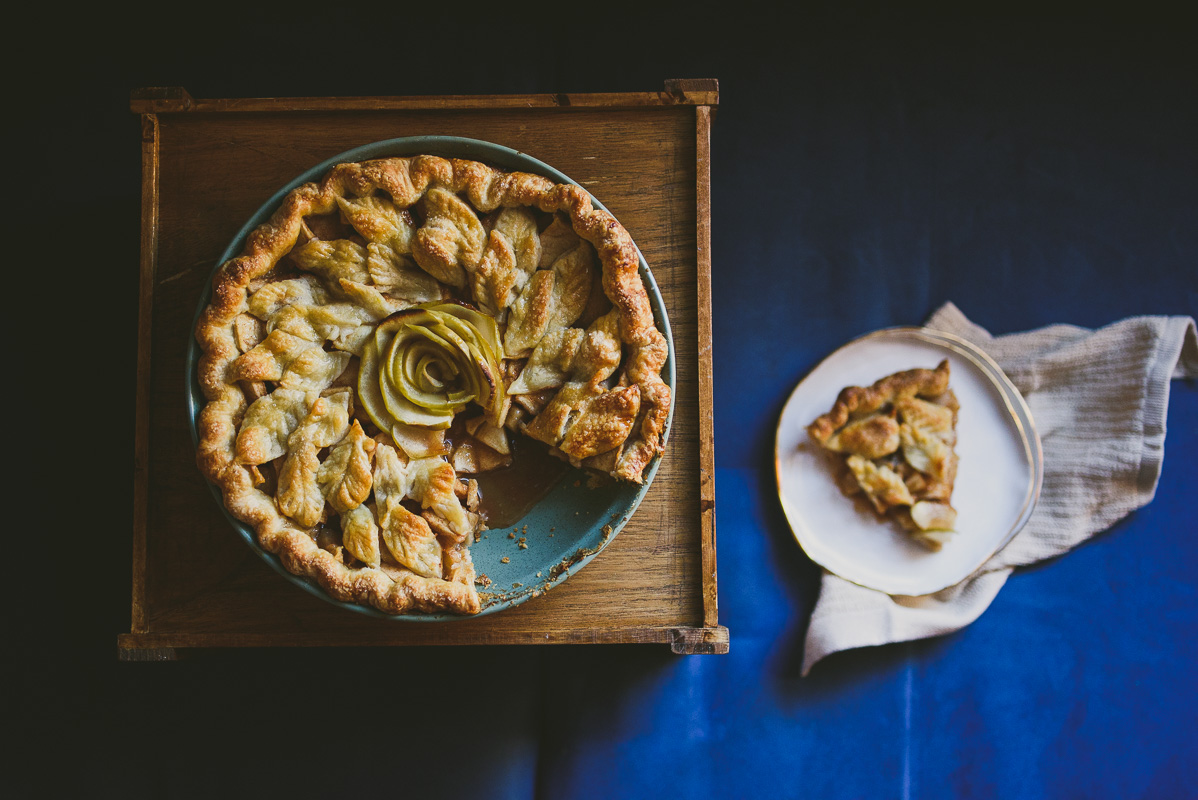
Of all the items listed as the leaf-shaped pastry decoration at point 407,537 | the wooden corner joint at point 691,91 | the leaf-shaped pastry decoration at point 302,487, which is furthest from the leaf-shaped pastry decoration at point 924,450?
the leaf-shaped pastry decoration at point 302,487

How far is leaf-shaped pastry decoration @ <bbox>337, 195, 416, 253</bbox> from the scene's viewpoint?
7.07 ft

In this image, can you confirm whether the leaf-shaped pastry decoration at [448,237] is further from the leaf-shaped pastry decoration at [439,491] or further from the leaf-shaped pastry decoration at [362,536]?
the leaf-shaped pastry decoration at [362,536]

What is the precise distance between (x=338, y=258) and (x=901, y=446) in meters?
2.09

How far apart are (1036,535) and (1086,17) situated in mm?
2114

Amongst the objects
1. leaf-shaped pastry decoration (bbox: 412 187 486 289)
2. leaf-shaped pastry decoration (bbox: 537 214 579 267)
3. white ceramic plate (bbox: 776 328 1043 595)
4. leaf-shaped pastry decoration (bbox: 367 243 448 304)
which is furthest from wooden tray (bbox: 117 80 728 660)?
white ceramic plate (bbox: 776 328 1043 595)

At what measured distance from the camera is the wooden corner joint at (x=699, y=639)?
2236 mm

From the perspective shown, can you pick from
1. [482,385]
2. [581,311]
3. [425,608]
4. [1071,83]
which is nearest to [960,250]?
[1071,83]

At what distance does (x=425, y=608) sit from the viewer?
79.1 inches

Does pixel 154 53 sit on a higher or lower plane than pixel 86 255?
higher

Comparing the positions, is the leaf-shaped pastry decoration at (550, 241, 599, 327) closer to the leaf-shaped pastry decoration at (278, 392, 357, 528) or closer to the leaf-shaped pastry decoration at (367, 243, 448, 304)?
the leaf-shaped pastry decoration at (367, 243, 448, 304)

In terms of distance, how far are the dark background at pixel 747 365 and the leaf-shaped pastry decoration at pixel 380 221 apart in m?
1.07

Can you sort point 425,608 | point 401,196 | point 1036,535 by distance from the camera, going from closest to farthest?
point 425,608
point 401,196
point 1036,535

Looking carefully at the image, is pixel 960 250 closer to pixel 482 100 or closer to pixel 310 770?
pixel 482 100

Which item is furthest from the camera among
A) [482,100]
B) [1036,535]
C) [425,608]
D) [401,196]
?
[1036,535]
